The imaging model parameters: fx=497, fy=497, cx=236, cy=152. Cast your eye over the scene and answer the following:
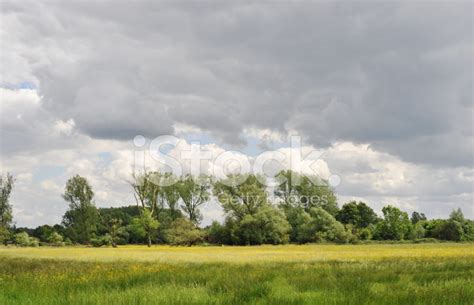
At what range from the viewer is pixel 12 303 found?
32.7 feet

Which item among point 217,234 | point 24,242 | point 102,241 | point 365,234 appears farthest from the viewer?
point 365,234

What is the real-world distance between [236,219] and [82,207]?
33.4 meters

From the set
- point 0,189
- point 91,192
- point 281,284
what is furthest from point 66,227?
point 281,284

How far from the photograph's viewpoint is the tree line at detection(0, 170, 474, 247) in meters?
81.1

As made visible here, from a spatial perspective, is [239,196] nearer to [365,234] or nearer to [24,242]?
[365,234]

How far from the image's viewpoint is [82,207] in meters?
98.2

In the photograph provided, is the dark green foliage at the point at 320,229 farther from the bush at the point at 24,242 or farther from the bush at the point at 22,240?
the bush at the point at 22,240

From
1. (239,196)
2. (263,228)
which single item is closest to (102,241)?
(239,196)

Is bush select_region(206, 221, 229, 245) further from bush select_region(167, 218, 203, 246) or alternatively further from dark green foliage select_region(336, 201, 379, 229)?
dark green foliage select_region(336, 201, 379, 229)

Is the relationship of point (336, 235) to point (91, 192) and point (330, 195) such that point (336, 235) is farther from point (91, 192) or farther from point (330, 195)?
point (91, 192)

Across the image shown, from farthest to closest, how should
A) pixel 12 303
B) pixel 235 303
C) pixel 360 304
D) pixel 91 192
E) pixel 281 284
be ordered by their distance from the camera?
pixel 91 192
pixel 281 284
pixel 12 303
pixel 235 303
pixel 360 304

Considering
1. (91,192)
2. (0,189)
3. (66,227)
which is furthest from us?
(66,227)

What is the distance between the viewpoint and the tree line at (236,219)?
81062 millimetres

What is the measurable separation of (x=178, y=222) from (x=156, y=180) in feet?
32.2
